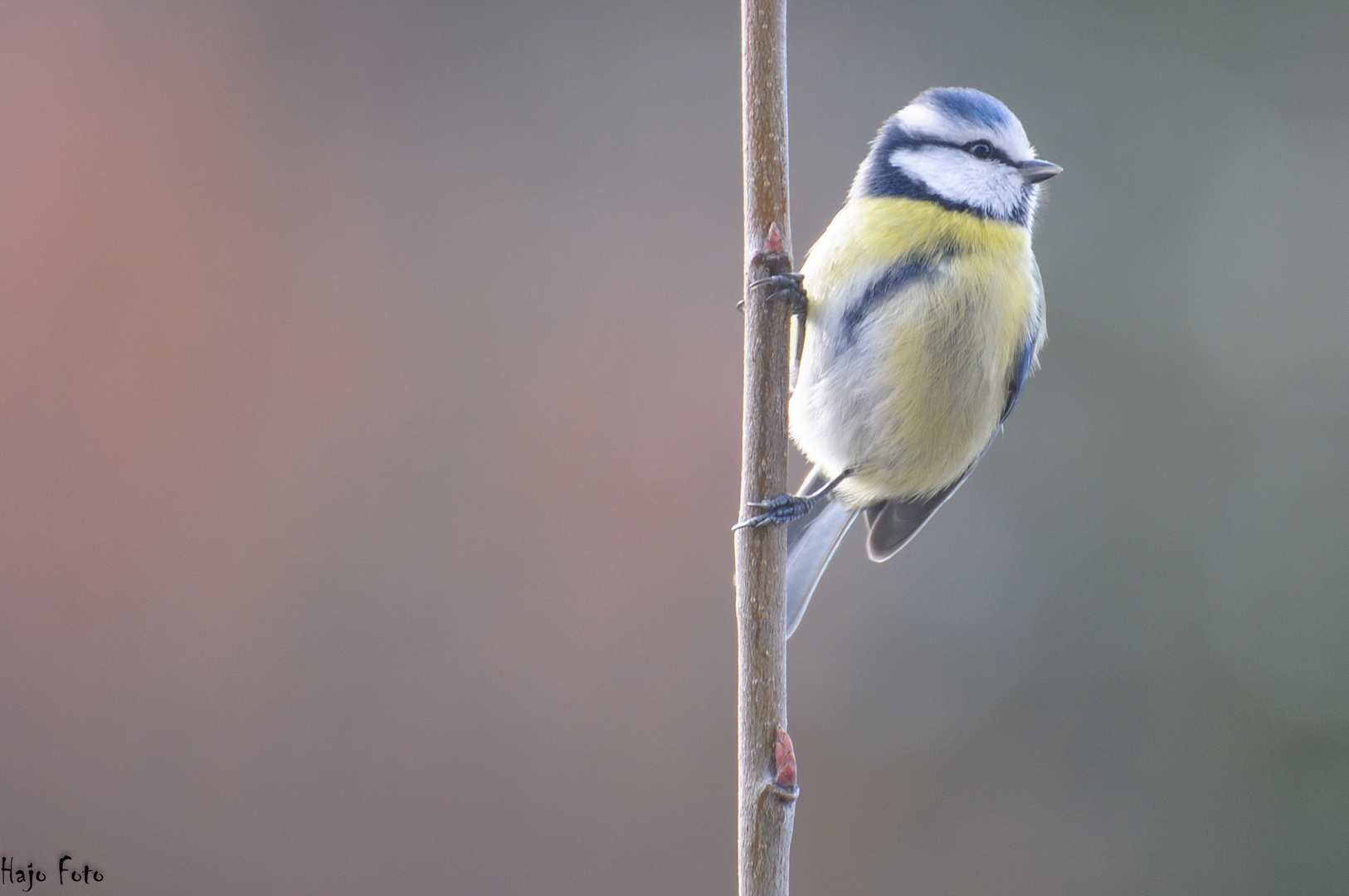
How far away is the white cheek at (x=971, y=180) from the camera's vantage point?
1.03m

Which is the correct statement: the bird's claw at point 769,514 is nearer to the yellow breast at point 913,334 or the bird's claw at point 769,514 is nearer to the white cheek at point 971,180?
the yellow breast at point 913,334

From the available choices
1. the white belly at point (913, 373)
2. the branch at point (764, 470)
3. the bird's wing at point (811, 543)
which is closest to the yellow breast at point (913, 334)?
the white belly at point (913, 373)

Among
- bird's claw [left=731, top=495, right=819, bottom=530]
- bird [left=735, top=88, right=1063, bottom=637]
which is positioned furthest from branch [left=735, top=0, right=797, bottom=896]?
bird [left=735, top=88, right=1063, bottom=637]

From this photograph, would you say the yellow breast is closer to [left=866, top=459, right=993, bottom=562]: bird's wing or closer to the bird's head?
the bird's head

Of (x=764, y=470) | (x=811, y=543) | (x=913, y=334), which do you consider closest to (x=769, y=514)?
(x=764, y=470)

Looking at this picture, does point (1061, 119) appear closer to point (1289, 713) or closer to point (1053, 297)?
point (1053, 297)

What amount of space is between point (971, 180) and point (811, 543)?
0.44m

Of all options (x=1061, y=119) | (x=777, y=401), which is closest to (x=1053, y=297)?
(x=1061, y=119)

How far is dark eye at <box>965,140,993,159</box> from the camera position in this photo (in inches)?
40.3

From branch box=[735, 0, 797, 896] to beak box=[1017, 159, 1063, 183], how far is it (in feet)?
1.51

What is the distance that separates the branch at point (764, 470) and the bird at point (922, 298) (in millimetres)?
248

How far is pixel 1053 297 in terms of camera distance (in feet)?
7.90

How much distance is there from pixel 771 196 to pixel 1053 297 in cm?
194

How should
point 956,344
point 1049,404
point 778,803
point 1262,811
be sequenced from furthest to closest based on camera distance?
point 1049,404
point 1262,811
point 956,344
point 778,803
